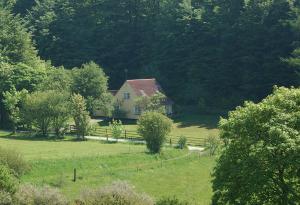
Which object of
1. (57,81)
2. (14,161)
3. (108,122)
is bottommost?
(14,161)

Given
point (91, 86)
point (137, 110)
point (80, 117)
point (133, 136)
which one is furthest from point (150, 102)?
point (80, 117)

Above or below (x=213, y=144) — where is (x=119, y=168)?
below

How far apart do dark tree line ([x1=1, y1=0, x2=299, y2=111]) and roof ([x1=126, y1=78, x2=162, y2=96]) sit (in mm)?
7431

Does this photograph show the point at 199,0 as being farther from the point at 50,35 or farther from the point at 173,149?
the point at 173,149

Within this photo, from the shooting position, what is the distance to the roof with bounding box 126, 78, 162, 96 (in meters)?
73.1

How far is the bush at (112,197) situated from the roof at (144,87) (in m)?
45.8

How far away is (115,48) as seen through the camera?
92562 mm

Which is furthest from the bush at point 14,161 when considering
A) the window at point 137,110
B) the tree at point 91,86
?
the window at point 137,110

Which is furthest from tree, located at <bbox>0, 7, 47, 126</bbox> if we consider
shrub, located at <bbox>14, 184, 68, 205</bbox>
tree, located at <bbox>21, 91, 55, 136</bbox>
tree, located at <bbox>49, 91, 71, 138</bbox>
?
shrub, located at <bbox>14, 184, 68, 205</bbox>

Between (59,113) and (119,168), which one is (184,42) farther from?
(119,168)

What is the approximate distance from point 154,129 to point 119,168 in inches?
314

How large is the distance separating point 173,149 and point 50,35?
169 feet

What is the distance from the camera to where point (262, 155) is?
78.6 feet

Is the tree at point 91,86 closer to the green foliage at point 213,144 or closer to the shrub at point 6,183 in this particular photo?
the green foliage at point 213,144
